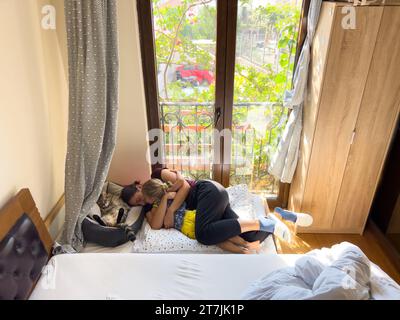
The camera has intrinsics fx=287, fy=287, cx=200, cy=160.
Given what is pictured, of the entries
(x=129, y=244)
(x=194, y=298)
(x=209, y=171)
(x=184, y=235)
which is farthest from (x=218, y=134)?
(x=194, y=298)

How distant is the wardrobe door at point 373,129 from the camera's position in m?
1.87

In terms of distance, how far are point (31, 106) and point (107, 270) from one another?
103 centimetres

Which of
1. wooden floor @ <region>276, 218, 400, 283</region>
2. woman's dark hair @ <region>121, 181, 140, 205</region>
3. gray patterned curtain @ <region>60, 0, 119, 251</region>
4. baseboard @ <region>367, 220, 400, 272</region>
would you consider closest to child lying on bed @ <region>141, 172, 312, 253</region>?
woman's dark hair @ <region>121, 181, 140, 205</region>

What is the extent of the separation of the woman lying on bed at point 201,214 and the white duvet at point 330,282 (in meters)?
0.44

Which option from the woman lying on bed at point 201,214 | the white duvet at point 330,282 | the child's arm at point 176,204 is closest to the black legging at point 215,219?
the woman lying on bed at point 201,214

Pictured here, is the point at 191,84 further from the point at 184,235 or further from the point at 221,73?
the point at 184,235

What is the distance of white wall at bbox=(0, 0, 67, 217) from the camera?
1.45 meters

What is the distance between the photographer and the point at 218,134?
251 centimetres

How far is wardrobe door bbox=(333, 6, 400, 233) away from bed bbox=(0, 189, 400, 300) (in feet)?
3.19

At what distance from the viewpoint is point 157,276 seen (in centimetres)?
154

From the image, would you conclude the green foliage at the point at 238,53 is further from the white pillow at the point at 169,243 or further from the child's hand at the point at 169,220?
the white pillow at the point at 169,243

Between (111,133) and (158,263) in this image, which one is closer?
(158,263)

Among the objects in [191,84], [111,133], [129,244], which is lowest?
[129,244]

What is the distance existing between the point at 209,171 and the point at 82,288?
155 centimetres
